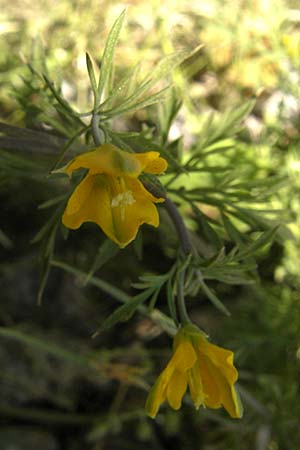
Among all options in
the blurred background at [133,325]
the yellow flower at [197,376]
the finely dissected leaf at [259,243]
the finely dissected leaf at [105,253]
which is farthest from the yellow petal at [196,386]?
the blurred background at [133,325]

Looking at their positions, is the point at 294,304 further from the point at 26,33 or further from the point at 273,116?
the point at 26,33

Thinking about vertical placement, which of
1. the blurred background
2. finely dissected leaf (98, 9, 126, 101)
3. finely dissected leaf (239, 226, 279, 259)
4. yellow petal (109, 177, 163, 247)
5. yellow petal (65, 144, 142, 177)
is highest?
finely dissected leaf (98, 9, 126, 101)

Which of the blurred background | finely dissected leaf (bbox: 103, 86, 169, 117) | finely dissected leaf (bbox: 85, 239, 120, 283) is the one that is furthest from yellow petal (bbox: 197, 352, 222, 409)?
the blurred background

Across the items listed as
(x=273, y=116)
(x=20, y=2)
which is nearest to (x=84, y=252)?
(x=273, y=116)

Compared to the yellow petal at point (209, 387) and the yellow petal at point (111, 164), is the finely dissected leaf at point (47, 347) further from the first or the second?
the yellow petal at point (111, 164)

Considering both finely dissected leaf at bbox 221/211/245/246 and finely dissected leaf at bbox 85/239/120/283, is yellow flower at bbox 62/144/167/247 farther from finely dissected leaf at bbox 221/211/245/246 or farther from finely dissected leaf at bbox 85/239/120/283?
finely dissected leaf at bbox 221/211/245/246

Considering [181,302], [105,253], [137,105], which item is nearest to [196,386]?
[181,302]

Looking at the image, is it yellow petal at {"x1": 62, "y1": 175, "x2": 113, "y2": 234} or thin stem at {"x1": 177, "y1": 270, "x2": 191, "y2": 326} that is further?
thin stem at {"x1": 177, "y1": 270, "x2": 191, "y2": 326}
